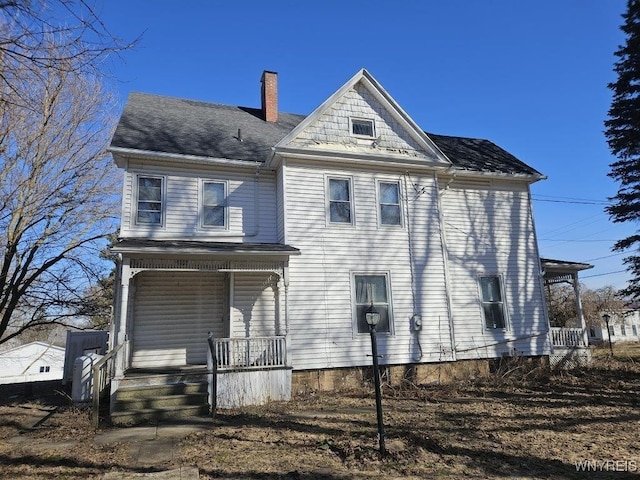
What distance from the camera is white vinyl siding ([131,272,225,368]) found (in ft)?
34.9

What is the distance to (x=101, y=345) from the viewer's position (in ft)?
44.9

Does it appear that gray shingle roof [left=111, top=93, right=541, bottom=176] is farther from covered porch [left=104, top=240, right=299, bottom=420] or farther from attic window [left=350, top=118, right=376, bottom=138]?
covered porch [left=104, top=240, right=299, bottom=420]

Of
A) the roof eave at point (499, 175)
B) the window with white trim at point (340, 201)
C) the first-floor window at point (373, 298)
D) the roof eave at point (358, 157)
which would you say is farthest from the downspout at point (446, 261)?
the window with white trim at point (340, 201)

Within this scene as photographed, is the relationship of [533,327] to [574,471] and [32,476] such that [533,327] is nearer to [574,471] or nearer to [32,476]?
[574,471]

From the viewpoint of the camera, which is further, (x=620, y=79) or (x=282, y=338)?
(x=620, y=79)

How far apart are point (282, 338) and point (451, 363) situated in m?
5.10

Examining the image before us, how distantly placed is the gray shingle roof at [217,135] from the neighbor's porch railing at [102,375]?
17.2 ft

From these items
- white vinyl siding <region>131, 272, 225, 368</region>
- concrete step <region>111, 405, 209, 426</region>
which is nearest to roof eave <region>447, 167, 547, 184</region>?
white vinyl siding <region>131, 272, 225, 368</region>

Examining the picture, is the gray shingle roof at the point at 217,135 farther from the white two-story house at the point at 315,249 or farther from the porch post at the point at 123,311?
the porch post at the point at 123,311

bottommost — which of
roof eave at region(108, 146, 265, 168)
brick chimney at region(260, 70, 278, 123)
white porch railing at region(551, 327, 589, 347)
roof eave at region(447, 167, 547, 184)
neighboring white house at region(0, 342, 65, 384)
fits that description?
neighboring white house at region(0, 342, 65, 384)

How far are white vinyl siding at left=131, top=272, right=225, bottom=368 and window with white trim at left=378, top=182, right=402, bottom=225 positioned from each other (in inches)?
194

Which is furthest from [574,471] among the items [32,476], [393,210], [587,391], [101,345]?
[101,345]

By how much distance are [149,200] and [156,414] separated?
18.0 feet

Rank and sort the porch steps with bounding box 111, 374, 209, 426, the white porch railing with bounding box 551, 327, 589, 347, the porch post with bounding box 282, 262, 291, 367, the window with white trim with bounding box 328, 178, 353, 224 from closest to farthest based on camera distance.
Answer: the porch steps with bounding box 111, 374, 209, 426 → the porch post with bounding box 282, 262, 291, 367 → the window with white trim with bounding box 328, 178, 353, 224 → the white porch railing with bounding box 551, 327, 589, 347
